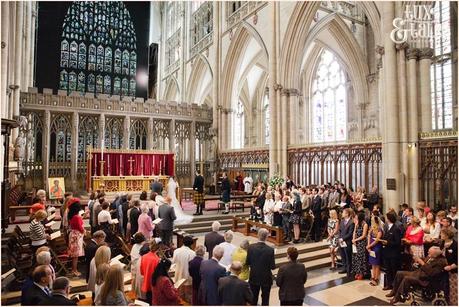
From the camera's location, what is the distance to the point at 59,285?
2.96m

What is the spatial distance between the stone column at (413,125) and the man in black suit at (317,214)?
3.14 m

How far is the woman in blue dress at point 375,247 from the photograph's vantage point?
572 centimetres

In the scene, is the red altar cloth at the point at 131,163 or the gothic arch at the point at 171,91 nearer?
the red altar cloth at the point at 131,163

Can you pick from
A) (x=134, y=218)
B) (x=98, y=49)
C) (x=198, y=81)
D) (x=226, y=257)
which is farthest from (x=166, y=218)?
(x=98, y=49)

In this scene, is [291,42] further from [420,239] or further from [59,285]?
[59,285]

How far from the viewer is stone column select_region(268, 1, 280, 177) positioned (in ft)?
46.8

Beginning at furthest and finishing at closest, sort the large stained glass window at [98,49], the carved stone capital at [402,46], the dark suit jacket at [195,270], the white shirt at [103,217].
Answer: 1. the large stained glass window at [98,49]
2. the carved stone capital at [402,46]
3. the white shirt at [103,217]
4. the dark suit jacket at [195,270]

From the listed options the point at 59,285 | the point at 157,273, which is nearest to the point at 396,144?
the point at 157,273

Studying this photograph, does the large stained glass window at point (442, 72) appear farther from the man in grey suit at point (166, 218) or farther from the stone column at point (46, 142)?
the stone column at point (46, 142)

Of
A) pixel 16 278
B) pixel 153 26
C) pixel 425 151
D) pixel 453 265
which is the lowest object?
pixel 16 278

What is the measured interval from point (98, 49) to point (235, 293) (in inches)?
1122

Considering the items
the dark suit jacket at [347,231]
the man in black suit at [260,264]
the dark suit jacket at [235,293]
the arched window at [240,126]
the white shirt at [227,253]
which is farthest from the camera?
the arched window at [240,126]

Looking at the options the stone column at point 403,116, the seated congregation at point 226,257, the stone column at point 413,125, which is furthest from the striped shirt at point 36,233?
the stone column at point 413,125

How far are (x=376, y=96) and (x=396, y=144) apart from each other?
9.05 m
